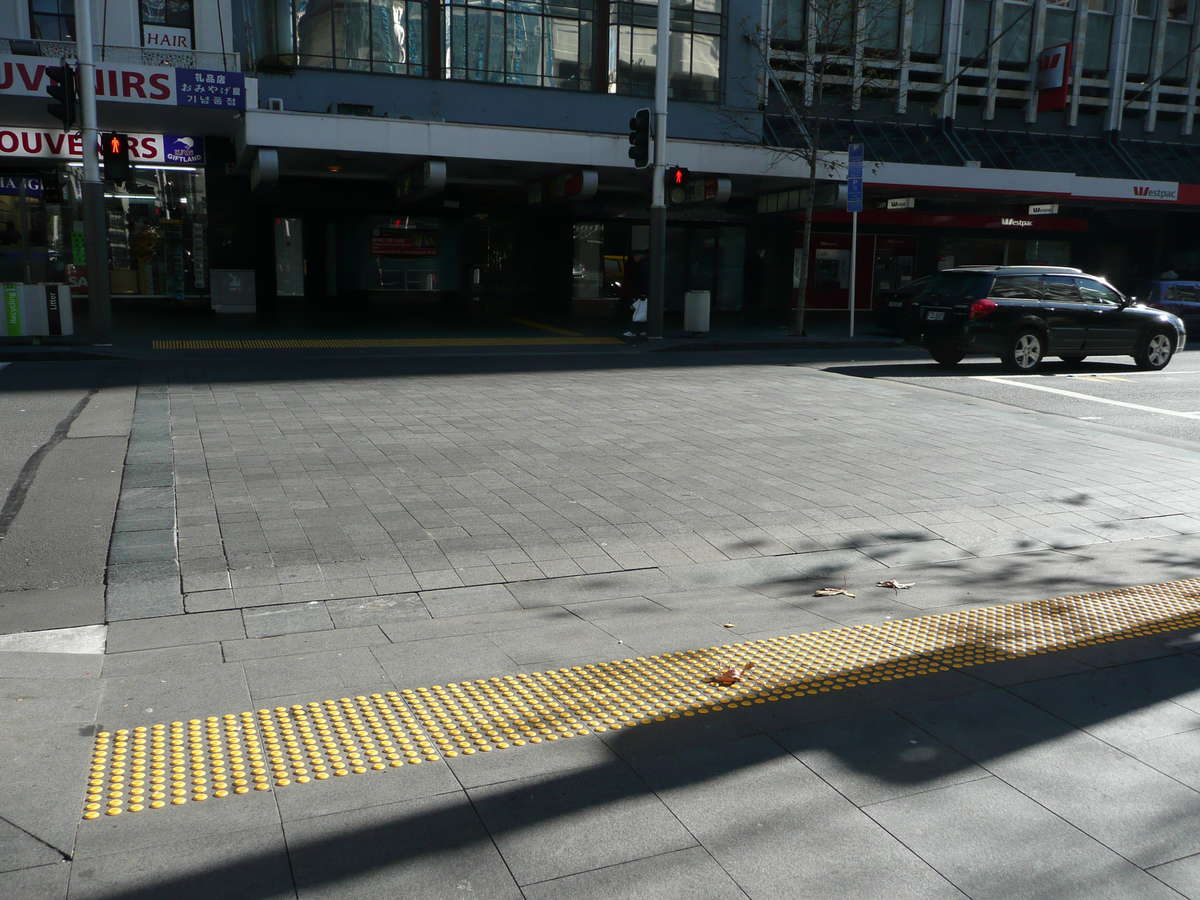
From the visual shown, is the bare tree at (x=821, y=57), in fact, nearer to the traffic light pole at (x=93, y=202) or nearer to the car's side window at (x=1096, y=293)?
the car's side window at (x=1096, y=293)

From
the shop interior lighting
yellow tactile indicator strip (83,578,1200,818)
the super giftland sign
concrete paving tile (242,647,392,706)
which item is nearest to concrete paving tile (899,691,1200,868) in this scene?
yellow tactile indicator strip (83,578,1200,818)

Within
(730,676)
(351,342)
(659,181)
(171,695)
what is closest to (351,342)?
(351,342)

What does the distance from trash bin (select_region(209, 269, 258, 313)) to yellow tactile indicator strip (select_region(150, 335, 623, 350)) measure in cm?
643

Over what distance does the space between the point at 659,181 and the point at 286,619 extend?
17463 millimetres

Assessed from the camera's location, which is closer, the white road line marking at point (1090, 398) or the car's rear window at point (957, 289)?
the white road line marking at point (1090, 398)

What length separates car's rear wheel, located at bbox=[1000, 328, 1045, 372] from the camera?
17000 millimetres

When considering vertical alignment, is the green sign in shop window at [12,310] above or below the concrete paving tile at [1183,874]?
above

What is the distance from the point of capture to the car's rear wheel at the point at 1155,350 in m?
18.1

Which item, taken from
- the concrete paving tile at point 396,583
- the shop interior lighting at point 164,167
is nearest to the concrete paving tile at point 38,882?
the concrete paving tile at point 396,583

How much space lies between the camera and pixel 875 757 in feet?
12.2

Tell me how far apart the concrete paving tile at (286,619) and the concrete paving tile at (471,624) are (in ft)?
1.17

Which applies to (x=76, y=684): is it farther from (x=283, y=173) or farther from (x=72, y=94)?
(x=283, y=173)

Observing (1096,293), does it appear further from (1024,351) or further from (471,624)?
(471,624)

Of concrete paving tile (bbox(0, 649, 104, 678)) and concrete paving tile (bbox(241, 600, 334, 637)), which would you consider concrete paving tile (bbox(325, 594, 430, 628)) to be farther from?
concrete paving tile (bbox(0, 649, 104, 678))
